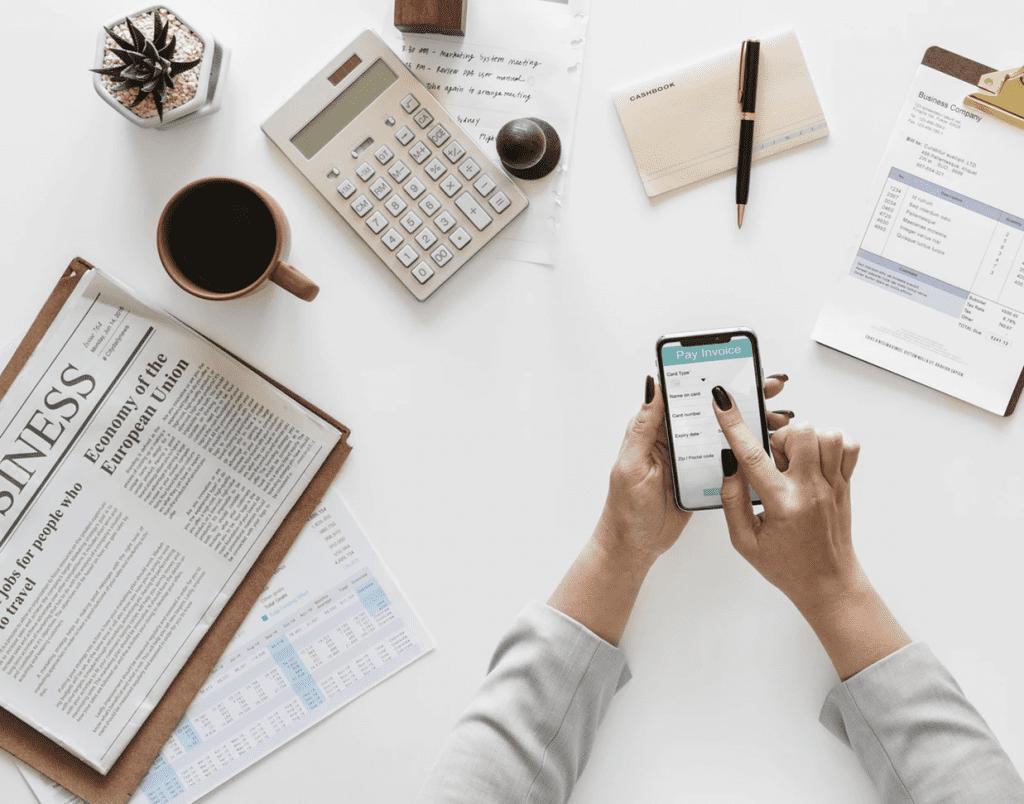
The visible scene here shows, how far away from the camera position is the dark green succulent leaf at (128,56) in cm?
63

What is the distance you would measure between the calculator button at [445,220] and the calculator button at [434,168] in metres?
0.04

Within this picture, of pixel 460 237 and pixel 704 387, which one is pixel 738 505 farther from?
pixel 460 237

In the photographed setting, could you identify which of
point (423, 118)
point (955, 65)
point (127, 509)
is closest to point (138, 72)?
point (423, 118)

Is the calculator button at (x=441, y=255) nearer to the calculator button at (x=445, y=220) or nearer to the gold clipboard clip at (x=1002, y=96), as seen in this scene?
the calculator button at (x=445, y=220)

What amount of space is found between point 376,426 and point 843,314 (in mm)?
503

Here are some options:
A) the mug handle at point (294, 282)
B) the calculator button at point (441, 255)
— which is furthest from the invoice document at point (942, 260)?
the mug handle at point (294, 282)

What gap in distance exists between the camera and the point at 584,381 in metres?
0.73

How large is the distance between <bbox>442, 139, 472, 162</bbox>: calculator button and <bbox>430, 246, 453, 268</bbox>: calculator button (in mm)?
91

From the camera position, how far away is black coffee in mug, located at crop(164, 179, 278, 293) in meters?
0.66

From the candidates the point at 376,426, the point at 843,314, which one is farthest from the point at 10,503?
the point at 843,314

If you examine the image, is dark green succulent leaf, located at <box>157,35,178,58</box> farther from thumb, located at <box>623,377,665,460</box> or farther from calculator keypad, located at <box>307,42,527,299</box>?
thumb, located at <box>623,377,665,460</box>

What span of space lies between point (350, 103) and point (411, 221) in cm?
13

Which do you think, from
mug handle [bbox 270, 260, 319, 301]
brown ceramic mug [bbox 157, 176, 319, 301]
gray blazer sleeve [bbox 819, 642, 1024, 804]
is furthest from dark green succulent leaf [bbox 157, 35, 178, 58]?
gray blazer sleeve [bbox 819, 642, 1024, 804]

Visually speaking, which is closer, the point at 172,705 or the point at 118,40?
the point at 118,40
